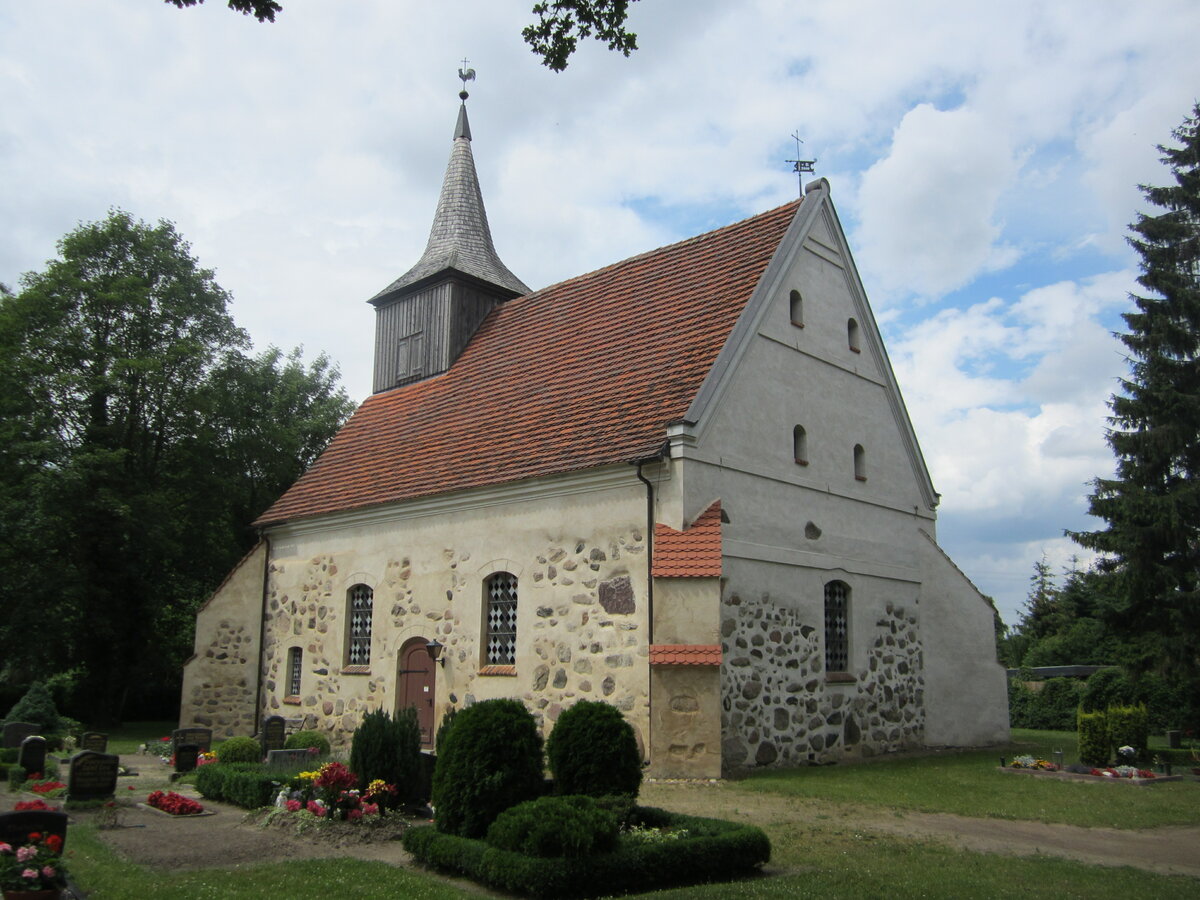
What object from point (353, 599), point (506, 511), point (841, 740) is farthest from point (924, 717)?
point (353, 599)

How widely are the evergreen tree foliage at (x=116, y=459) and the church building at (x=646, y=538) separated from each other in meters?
5.17

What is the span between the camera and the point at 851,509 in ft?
60.7

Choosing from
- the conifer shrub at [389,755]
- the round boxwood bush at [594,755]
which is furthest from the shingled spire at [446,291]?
the round boxwood bush at [594,755]

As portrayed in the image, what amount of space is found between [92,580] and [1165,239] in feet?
95.1

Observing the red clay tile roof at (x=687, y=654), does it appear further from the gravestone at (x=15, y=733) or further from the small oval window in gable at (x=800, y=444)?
the gravestone at (x=15, y=733)

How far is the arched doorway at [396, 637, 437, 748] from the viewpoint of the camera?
1816 cm

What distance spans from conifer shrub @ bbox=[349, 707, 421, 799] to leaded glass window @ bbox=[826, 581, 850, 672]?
8.34m

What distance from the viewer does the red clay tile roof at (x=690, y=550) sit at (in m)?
14.1

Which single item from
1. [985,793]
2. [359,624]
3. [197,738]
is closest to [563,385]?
[359,624]

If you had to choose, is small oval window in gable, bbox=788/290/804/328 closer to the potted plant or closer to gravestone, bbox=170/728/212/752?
gravestone, bbox=170/728/212/752

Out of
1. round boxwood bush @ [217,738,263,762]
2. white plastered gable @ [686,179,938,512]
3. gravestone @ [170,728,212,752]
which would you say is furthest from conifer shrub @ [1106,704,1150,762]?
gravestone @ [170,728,212,752]

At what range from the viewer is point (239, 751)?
15398 mm

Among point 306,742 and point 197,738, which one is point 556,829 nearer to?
point 306,742

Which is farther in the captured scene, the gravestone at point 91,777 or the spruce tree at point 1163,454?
the spruce tree at point 1163,454
